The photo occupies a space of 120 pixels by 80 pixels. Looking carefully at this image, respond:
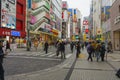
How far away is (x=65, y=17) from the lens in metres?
198

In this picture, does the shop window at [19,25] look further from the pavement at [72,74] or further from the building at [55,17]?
the pavement at [72,74]

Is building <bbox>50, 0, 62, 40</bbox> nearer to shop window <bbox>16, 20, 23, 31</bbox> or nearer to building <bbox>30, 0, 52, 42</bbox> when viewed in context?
building <bbox>30, 0, 52, 42</bbox>

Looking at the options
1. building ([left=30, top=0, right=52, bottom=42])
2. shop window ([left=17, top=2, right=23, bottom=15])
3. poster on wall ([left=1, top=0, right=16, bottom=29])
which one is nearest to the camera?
poster on wall ([left=1, top=0, right=16, bottom=29])

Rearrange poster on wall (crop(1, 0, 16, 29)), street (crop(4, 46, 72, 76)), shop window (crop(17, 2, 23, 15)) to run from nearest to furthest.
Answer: street (crop(4, 46, 72, 76)), poster on wall (crop(1, 0, 16, 29)), shop window (crop(17, 2, 23, 15))

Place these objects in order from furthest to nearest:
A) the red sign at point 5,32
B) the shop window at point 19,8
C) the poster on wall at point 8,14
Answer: the shop window at point 19,8
the poster on wall at point 8,14
the red sign at point 5,32

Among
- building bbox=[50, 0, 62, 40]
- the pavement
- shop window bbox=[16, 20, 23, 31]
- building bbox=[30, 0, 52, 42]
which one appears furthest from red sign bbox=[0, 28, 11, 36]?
building bbox=[50, 0, 62, 40]

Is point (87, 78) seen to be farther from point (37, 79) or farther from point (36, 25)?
point (36, 25)

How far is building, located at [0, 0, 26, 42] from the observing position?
60625 millimetres

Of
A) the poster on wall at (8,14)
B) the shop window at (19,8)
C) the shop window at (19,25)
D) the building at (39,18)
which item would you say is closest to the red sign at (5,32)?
the poster on wall at (8,14)

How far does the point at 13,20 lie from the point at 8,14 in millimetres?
3601

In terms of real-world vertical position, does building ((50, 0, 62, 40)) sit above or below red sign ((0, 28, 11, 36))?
above

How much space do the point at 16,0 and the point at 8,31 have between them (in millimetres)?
9787

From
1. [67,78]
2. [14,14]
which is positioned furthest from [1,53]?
[14,14]

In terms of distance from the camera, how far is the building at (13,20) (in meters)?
60.6
